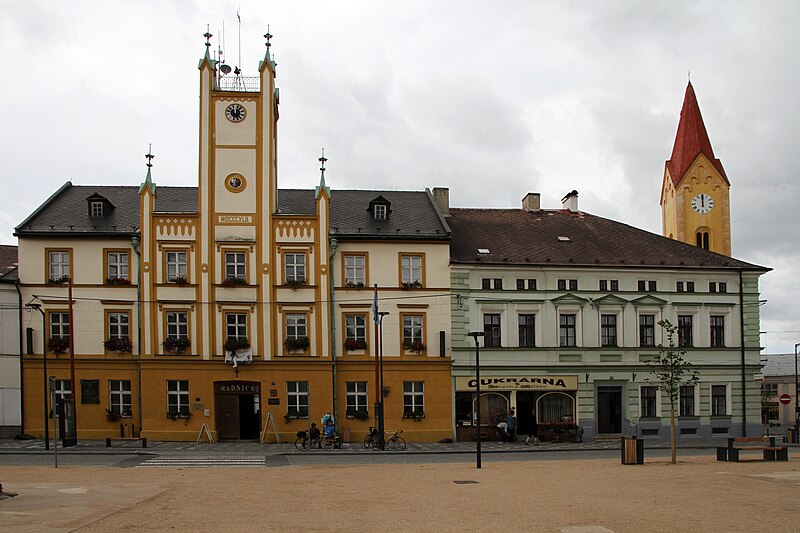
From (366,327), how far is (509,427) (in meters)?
8.50

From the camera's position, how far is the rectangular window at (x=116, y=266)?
143ft

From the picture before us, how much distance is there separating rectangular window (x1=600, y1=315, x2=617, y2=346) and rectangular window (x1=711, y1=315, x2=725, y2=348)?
5458 millimetres

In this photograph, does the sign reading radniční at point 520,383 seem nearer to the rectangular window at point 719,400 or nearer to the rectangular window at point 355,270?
the rectangular window at point 355,270

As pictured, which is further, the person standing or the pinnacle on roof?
the pinnacle on roof

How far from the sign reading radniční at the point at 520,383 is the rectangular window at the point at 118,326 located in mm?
16480

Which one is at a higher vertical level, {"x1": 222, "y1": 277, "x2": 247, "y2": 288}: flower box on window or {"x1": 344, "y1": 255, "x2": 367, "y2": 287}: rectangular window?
{"x1": 344, "y1": 255, "x2": 367, "y2": 287}: rectangular window

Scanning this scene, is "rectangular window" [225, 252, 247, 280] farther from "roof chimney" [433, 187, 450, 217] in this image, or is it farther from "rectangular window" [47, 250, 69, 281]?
"roof chimney" [433, 187, 450, 217]

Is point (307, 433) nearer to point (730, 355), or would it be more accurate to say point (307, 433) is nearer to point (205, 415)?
point (205, 415)

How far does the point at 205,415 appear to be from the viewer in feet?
140

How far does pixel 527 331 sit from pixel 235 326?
14622 millimetres

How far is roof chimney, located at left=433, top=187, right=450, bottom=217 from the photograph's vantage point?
164 ft

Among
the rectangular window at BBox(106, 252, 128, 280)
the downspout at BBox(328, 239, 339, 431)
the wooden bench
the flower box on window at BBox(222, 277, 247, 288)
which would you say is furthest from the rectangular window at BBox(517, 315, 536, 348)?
the rectangular window at BBox(106, 252, 128, 280)

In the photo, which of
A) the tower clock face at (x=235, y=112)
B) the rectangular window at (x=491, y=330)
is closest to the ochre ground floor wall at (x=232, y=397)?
the rectangular window at (x=491, y=330)

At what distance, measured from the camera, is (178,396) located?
140 feet
